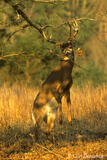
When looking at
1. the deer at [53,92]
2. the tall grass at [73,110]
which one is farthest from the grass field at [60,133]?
the deer at [53,92]

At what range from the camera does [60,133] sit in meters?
5.97

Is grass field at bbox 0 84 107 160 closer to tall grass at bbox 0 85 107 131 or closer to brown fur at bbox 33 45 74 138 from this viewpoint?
tall grass at bbox 0 85 107 131

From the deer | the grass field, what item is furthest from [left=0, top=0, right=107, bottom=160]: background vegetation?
the deer

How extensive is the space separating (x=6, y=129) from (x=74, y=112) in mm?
2480

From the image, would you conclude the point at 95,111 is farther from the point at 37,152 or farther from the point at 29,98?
the point at 37,152

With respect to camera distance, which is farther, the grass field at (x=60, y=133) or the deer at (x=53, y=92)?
the deer at (x=53, y=92)

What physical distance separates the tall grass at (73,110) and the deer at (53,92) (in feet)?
5.32

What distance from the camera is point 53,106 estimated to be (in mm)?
5008

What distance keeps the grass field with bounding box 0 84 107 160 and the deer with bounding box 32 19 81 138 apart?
0.36 meters

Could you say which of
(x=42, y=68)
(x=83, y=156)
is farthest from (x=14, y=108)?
(x=42, y=68)

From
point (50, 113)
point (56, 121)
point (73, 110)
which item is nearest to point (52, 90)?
point (50, 113)

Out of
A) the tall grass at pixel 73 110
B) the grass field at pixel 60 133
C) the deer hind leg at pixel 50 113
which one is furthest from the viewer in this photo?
the tall grass at pixel 73 110

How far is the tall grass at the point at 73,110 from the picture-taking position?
278 inches

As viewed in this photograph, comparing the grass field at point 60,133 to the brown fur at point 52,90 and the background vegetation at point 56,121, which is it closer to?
the background vegetation at point 56,121
